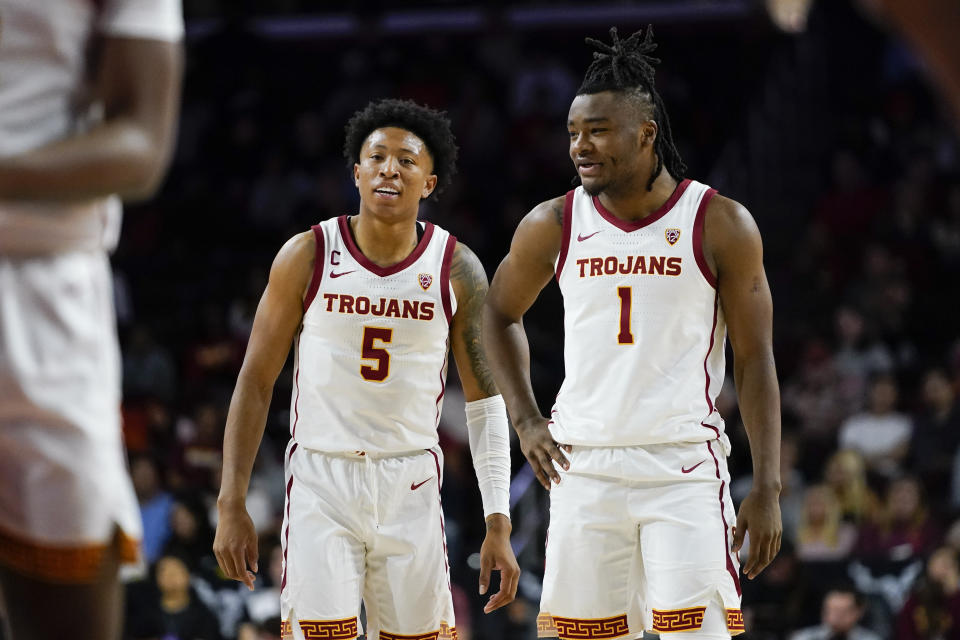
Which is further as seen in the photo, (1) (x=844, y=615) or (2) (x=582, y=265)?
(1) (x=844, y=615)

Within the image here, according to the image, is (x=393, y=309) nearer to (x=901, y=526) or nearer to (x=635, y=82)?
(x=635, y=82)

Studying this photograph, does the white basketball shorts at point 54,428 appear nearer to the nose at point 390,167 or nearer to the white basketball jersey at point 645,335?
the white basketball jersey at point 645,335

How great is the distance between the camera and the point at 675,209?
4.81 metres

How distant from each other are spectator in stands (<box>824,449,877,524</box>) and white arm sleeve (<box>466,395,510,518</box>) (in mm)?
4600

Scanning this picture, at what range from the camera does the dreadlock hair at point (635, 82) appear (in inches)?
193

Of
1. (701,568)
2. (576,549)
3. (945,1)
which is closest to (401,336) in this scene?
(576,549)

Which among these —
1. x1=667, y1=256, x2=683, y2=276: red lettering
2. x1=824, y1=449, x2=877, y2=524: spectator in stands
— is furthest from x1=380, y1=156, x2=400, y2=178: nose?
x1=824, y1=449, x2=877, y2=524: spectator in stands

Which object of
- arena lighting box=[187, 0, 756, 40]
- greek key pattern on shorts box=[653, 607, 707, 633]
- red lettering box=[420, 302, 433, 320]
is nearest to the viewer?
greek key pattern on shorts box=[653, 607, 707, 633]

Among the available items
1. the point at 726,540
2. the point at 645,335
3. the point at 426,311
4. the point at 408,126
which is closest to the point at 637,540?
the point at 726,540

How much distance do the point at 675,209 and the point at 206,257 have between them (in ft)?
30.9

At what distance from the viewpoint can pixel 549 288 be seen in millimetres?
12047

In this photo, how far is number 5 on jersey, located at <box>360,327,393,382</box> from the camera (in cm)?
496

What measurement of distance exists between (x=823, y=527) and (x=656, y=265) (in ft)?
15.9

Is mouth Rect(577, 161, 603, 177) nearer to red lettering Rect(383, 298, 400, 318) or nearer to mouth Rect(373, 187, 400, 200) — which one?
mouth Rect(373, 187, 400, 200)
